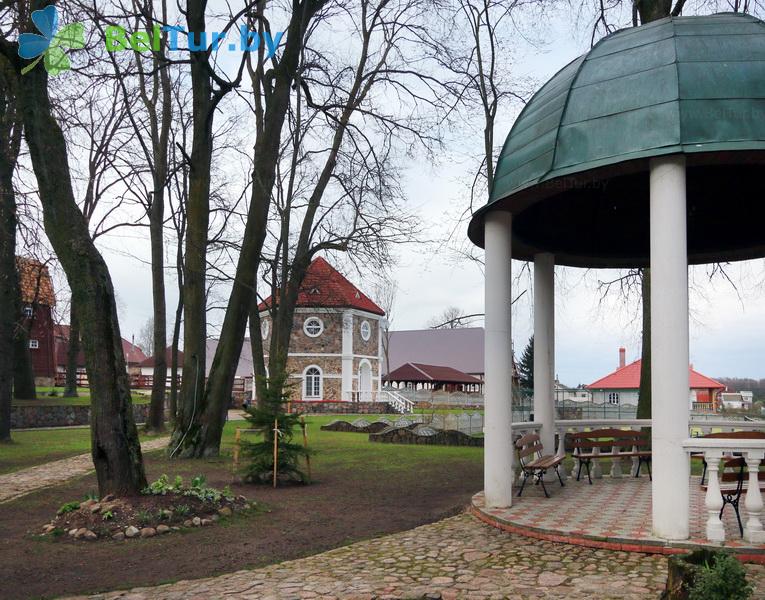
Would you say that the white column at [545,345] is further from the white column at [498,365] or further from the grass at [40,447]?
the grass at [40,447]

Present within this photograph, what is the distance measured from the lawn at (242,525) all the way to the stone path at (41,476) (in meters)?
0.47

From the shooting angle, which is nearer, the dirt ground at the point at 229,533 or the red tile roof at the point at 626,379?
the dirt ground at the point at 229,533

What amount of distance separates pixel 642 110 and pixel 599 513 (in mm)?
4668

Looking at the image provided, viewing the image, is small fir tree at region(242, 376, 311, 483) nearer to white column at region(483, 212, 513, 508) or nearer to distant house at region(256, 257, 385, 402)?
white column at region(483, 212, 513, 508)

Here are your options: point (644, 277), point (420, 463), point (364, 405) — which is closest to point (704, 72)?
point (644, 277)

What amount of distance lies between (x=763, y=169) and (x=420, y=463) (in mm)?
9583

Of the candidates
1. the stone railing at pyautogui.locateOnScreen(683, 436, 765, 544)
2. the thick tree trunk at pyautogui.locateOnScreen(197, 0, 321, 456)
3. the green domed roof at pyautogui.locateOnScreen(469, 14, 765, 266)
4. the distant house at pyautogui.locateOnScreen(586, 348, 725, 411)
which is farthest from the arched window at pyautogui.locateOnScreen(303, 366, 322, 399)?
the stone railing at pyautogui.locateOnScreen(683, 436, 765, 544)

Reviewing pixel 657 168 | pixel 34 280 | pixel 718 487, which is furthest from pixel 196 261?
pixel 34 280

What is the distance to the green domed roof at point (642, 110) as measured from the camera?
725 cm

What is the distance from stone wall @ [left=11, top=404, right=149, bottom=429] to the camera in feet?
90.7

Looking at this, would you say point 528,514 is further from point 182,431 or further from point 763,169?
point 182,431

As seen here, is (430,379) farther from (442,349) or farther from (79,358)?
(79,358)

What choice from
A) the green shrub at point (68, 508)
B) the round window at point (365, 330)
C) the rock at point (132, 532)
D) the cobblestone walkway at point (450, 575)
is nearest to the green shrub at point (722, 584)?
the cobblestone walkway at point (450, 575)

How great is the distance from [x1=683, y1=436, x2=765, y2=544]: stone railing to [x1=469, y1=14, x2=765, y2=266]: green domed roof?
2848 millimetres
